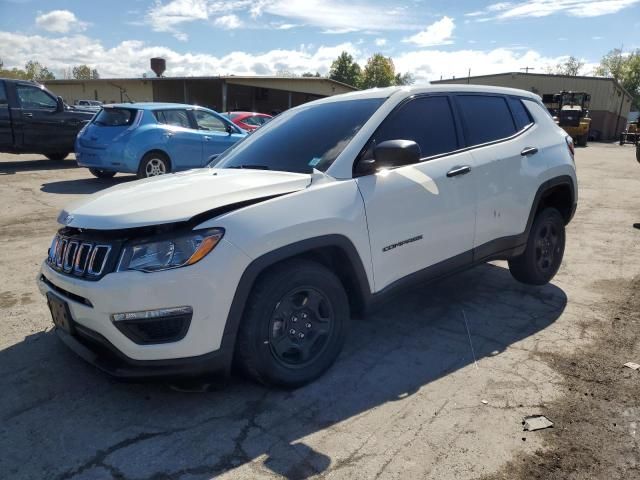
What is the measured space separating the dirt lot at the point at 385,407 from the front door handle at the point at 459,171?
1195 millimetres

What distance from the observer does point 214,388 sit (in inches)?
119

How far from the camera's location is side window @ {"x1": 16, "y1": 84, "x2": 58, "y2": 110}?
38.9ft

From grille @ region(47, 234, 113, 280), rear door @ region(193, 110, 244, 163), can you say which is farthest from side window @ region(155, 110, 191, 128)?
grille @ region(47, 234, 113, 280)

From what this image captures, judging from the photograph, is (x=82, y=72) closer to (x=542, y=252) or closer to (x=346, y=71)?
(x=346, y=71)

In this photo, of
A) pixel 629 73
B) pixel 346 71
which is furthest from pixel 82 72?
pixel 629 73

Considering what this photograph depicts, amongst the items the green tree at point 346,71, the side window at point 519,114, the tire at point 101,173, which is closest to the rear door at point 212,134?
the tire at point 101,173

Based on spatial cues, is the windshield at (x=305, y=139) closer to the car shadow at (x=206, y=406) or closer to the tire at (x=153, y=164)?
the car shadow at (x=206, y=406)

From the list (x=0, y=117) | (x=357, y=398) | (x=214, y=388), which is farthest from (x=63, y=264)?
(x=0, y=117)

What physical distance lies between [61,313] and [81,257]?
37cm

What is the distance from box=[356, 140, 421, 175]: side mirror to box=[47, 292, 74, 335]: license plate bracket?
1858mm

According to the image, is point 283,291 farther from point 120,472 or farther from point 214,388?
point 120,472

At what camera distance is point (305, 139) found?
3.64m

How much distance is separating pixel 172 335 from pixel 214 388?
61 cm

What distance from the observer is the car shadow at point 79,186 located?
9.52 meters
